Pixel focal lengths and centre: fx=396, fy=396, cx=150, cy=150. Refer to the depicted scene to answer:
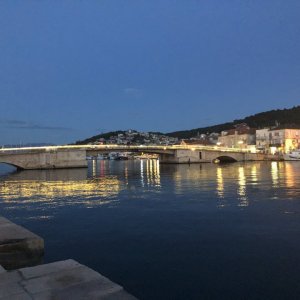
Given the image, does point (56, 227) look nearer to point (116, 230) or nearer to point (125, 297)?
point (116, 230)

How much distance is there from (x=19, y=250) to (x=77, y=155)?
8121 cm

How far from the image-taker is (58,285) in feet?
27.2

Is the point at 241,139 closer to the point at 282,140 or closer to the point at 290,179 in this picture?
the point at 282,140

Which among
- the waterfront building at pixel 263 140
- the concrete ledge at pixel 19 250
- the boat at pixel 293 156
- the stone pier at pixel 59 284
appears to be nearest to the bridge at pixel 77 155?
the boat at pixel 293 156

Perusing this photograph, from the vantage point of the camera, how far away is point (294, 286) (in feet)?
34.4

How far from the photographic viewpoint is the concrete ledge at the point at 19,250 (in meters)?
12.6

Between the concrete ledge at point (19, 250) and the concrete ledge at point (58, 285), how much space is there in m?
3.59

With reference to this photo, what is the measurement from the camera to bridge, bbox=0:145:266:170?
8625 cm

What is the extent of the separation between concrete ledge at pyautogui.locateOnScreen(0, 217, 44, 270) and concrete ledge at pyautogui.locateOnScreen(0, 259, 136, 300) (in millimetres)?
3594

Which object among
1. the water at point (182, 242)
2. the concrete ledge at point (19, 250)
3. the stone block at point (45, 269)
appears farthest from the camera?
the concrete ledge at point (19, 250)

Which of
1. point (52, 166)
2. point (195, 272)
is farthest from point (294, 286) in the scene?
point (52, 166)

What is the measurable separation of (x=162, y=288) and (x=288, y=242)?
6615 millimetres

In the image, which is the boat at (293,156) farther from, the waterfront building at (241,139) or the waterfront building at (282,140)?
the waterfront building at (241,139)

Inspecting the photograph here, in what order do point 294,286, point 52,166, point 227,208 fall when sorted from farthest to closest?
point 52,166
point 227,208
point 294,286
